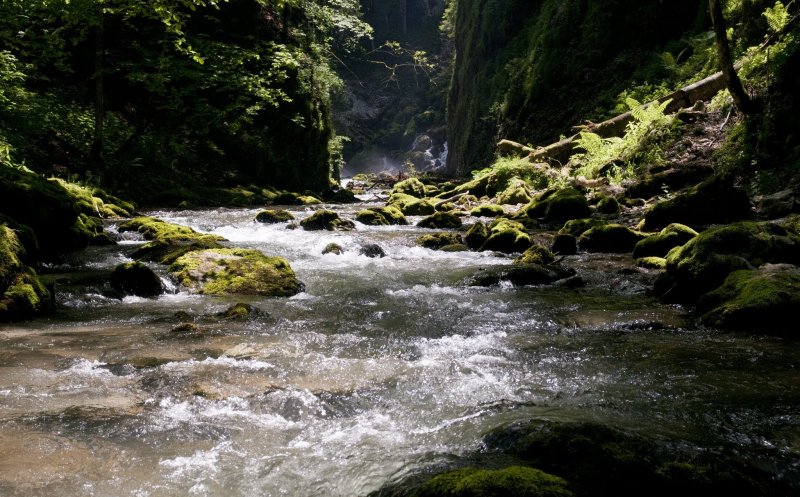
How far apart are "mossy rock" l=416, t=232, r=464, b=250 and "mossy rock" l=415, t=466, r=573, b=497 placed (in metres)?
8.95

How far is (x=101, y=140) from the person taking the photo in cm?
1538

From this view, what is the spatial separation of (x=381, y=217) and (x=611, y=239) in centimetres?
703

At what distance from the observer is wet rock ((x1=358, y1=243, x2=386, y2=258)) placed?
34.1 ft

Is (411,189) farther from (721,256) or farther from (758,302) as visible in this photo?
(758,302)

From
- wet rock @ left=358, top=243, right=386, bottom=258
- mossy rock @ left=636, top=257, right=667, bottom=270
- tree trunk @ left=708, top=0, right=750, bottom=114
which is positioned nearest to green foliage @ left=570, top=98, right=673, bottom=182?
tree trunk @ left=708, top=0, right=750, bottom=114

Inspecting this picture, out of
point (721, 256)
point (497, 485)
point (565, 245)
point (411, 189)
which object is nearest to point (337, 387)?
point (497, 485)

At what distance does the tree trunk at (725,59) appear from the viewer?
1005 cm

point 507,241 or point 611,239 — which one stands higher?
point 611,239

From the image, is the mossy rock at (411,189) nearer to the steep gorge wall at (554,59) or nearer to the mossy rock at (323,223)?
the steep gorge wall at (554,59)

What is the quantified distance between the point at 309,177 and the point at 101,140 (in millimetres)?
11158

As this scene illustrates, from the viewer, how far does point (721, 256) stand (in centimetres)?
629

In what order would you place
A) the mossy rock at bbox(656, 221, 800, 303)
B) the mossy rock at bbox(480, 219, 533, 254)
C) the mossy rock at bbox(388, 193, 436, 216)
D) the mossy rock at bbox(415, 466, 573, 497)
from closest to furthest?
the mossy rock at bbox(415, 466, 573, 497) < the mossy rock at bbox(656, 221, 800, 303) < the mossy rock at bbox(480, 219, 533, 254) < the mossy rock at bbox(388, 193, 436, 216)

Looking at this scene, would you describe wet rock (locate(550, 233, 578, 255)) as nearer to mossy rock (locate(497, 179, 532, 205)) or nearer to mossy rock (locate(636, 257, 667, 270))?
mossy rock (locate(636, 257, 667, 270))

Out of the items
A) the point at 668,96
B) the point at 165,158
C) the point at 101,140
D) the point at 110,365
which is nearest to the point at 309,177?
the point at 165,158
